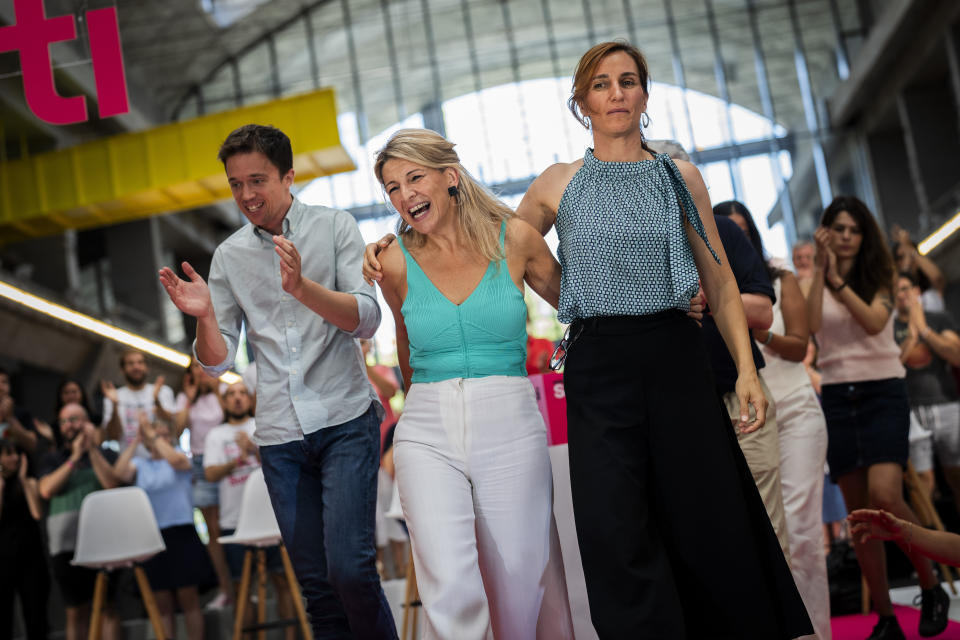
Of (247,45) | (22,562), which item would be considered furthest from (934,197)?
(22,562)

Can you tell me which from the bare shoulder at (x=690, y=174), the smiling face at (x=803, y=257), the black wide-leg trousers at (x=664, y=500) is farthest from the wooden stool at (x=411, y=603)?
Answer: the smiling face at (x=803, y=257)

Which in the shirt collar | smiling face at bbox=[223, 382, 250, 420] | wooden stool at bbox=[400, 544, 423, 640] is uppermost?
the shirt collar

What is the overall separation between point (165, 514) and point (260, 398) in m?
3.56

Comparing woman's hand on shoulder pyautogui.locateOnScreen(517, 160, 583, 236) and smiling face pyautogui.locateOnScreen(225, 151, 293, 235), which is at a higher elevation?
smiling face pyautogui.locateOnScreen(225, 151, 293, 235)

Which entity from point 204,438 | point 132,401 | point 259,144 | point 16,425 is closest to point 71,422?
point 16,425

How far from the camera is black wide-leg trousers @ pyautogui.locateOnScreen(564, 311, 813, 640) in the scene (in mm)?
2371

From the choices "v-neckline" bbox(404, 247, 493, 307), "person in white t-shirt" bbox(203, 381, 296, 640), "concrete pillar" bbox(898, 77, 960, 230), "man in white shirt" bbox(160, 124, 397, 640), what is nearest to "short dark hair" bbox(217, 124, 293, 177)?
"man in white shirt" bbox(160, 124, 397, 640)

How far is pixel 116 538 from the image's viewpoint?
545 centimetres

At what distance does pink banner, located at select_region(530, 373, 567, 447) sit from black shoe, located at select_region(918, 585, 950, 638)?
176 cm

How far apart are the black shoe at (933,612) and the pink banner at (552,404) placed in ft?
5.76

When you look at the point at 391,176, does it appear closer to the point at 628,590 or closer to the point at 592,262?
the point at 592,262

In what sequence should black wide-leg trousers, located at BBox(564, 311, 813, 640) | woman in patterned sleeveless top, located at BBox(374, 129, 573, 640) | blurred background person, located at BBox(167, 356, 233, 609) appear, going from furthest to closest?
blurred background person, located at BBox(167, 356, 233, 609) → woman in patterned sleeveless top, located at BBox(374, 129, 573, 640) → black wide-leg trousers, located at BBox(564, 311, 813, 640)

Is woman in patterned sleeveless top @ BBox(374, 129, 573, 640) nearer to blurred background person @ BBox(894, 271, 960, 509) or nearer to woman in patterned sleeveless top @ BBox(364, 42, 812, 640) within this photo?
woman in patterned sleeveless top @ BBox(364, 42, 812, 640)

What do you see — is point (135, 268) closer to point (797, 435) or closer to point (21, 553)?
point (21, 553)
